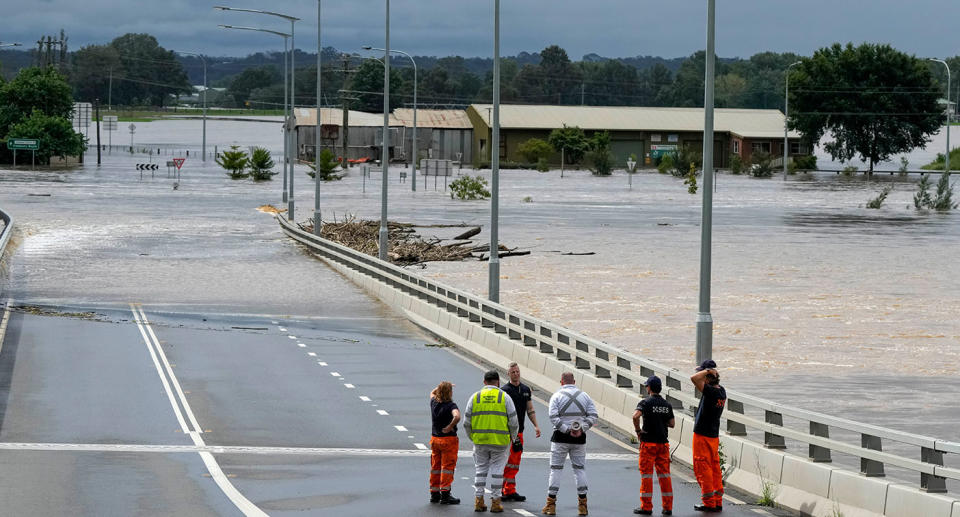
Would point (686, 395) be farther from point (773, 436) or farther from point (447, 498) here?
point (447, 498)

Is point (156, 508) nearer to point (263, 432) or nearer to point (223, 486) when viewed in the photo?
point (223, 486)

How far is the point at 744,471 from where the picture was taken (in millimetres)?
18109

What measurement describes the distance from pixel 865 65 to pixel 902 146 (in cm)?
940

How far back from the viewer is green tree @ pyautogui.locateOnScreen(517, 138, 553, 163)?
166 meters

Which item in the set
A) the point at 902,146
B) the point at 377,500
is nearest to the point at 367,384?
the point at 377,500

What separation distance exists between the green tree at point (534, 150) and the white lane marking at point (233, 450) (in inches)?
Result: 5723

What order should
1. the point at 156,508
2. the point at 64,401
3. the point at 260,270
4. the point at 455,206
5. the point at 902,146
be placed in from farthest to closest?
the point at 902,146 → the point at 455,206 → the point at 260,270 → the point at 64,401 → the point at 156,508

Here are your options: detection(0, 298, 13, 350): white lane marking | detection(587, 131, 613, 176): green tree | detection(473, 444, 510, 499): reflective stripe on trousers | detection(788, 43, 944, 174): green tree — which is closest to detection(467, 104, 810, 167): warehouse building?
detection(587, 131, 613, 176): green tree

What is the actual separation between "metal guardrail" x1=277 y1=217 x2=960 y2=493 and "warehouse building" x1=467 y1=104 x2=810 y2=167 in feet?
413

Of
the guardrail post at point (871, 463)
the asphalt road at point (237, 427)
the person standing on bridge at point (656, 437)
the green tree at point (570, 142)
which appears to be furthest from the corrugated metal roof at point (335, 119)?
the guardrail post at point (871, 463)

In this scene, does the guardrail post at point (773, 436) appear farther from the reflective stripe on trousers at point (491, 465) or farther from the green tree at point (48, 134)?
the green tree at point (48, 134)

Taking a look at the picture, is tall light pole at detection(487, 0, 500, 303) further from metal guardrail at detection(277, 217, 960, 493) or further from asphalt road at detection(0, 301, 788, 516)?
asphalt road at detection(0, 301, 788, 516)

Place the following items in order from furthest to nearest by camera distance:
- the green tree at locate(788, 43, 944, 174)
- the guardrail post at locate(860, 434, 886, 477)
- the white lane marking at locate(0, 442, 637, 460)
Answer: the green tree at locate(788, 43, 944, 174) → the white lane marking at locate(0, 442, 637, 460) → the guardrail post at locate(860, 434, 886, 477)

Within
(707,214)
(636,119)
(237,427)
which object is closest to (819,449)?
(707,214)
